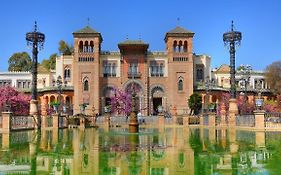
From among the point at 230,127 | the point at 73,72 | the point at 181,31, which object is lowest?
the point at 230,127

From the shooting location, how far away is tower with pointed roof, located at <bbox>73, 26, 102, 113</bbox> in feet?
224

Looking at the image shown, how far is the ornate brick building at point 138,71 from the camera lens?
224 ft

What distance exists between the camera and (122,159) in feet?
33.8

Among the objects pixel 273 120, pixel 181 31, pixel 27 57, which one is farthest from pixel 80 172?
pixel 27 57

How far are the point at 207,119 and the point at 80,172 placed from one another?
31600 millimetres

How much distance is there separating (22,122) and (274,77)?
5676 centimetres

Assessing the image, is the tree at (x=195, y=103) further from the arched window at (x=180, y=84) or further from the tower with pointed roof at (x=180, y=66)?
the arched window at (x=180, y=84)

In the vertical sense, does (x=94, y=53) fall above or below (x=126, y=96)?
above

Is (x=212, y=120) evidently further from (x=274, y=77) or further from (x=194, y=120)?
(x=274, y=77)

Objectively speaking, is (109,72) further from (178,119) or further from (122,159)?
(122,159)

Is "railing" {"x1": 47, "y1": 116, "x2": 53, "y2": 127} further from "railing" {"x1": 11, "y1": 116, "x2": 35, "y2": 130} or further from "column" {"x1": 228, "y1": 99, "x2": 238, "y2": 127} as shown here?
"column" {"x1": 228, "y1": 99, "x2": 238, "y2": 127}

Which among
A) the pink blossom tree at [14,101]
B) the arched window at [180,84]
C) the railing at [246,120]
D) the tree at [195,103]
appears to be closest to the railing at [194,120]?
the railing at [246,120]

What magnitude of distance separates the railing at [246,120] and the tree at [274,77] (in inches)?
1787

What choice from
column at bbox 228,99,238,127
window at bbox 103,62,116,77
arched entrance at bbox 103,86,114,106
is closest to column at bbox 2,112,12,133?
column at bbox 228,99,238,127
